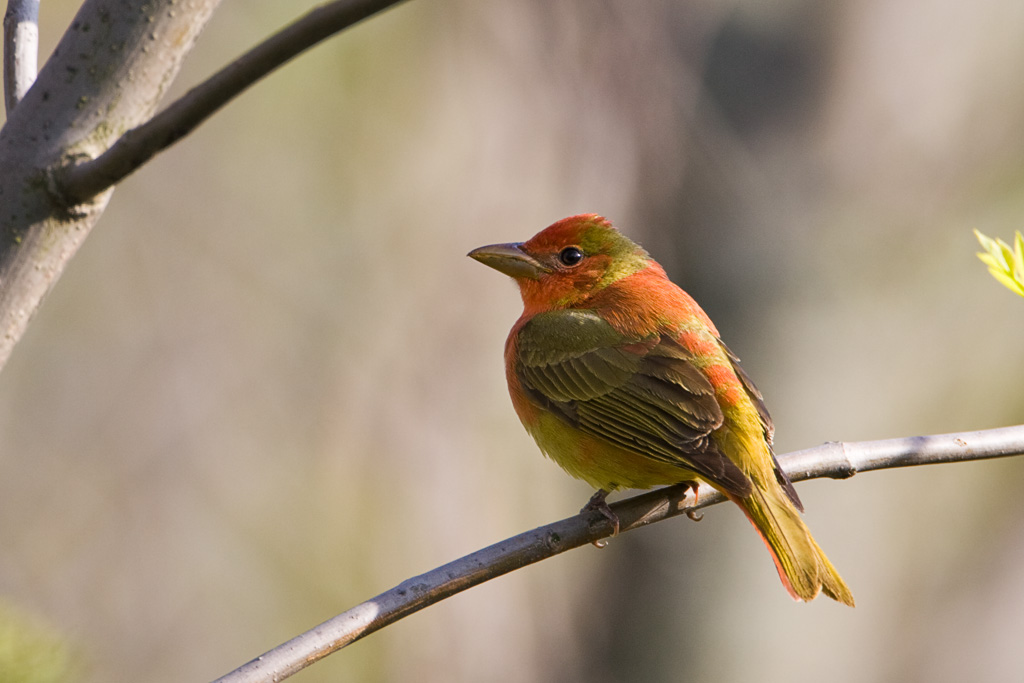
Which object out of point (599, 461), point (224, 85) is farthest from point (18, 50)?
point (599, 461)

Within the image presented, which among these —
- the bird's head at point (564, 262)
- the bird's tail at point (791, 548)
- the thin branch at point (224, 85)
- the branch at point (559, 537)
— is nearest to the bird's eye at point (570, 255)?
the bird's head at point (564, 262)

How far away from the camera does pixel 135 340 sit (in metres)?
8.34

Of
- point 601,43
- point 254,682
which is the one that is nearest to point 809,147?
point 601,43

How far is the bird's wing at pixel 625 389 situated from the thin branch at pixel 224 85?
6.38ft

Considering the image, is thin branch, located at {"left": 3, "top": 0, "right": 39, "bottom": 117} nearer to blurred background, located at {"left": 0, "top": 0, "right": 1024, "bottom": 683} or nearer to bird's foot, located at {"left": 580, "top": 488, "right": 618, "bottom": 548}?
bird's foot, located at {"left": 580, "top": 488, "right": 618, "bottom": 548}

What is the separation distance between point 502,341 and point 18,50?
5.75 m

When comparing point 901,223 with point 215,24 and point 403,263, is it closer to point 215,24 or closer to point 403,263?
point 403,263

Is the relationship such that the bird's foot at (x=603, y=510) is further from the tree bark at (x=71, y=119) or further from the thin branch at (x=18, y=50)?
the thin branch at (x=18, y=50)

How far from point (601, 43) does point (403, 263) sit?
7.81 ft

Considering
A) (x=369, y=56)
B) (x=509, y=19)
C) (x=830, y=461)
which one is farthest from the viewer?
(x=369, y=56)

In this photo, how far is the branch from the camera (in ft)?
6.82

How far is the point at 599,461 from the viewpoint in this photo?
12.1 feet

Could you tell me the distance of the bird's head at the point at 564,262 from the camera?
14.3 ft


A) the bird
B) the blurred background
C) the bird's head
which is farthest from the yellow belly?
the blurred background
